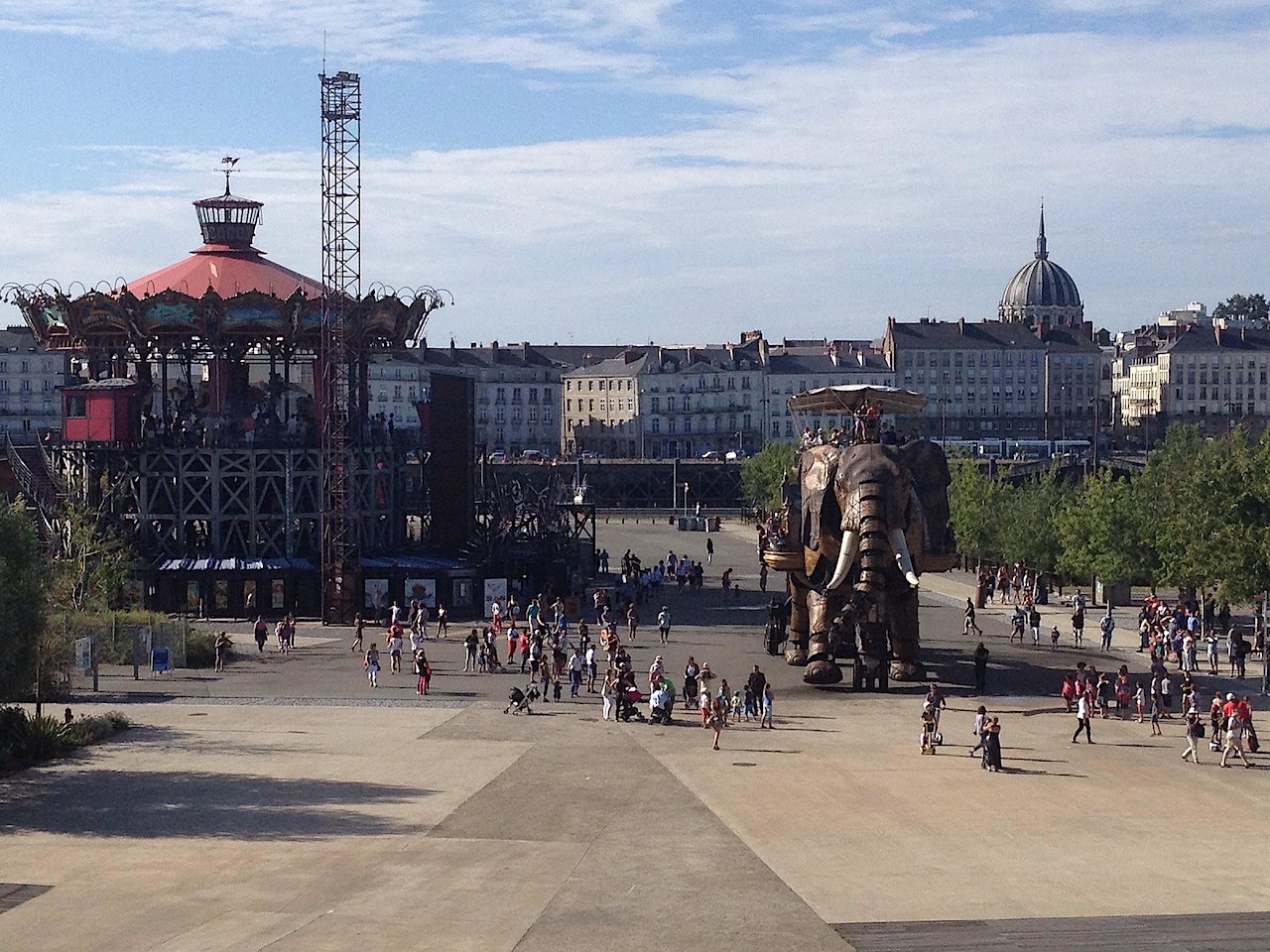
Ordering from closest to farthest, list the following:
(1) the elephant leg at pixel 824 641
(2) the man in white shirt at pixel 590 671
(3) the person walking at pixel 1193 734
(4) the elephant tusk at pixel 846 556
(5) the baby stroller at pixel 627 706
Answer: (3) the person walking at pixel 1193 734 < (5) the baby stroller at pixel 627 706 < (4) the elephant tusk at pixel 846 556 < (1) the elephant leg at pixel 824 641 < (2) the man in white shirt at pixel 590 671

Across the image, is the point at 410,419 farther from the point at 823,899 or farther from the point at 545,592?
the point at 823,899

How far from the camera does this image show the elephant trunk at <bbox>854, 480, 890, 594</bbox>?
4703 cm

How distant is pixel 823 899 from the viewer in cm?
2802

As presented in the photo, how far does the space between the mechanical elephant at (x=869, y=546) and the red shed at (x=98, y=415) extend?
94.3 feet

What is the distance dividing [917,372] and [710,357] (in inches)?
746

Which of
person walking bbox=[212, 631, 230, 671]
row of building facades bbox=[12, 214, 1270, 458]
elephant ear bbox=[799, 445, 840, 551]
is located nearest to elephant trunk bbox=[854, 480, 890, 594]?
elephant ear bbox=[799, 445, 840, 551]

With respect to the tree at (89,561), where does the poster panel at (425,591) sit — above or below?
below

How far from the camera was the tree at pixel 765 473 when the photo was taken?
117 meters

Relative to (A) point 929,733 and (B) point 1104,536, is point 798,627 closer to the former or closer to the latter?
(A) point 929,733

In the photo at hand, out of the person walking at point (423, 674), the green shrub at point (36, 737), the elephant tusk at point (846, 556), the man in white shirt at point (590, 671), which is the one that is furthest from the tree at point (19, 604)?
the elephant tusk at point (846, 556)

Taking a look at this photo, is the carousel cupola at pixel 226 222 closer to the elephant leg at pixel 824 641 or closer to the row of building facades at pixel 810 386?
the elephant leg at pixel 824 641

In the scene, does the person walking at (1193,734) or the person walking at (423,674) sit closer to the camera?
the person walking at (1193,734)

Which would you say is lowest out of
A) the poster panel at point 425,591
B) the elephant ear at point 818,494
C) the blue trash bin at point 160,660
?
the blue trash bin at point 160,660

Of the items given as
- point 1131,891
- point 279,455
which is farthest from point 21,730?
point 279,455
